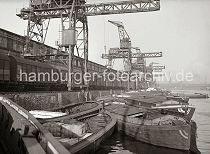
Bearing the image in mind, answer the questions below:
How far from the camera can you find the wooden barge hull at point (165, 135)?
12164mm

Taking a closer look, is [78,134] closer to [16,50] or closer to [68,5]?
[68,5]

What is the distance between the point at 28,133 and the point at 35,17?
26.4 metres

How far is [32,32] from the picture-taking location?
3092cm

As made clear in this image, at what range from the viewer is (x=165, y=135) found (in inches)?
502

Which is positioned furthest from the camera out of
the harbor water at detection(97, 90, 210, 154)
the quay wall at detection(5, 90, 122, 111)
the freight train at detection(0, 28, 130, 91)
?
the freight train at detection(0, 28, 130, 91)

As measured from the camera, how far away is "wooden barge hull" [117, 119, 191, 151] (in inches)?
→ 479

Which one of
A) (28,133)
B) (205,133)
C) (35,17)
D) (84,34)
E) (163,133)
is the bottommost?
(205,133)

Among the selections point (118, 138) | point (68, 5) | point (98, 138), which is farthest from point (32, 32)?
point (98, 138)

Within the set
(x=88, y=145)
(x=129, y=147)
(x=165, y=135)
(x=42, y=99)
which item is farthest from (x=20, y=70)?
(x=165, y=135)

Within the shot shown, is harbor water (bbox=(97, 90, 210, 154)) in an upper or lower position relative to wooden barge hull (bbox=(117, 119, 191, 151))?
lower

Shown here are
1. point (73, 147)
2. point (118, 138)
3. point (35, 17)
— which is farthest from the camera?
point (35, 17)

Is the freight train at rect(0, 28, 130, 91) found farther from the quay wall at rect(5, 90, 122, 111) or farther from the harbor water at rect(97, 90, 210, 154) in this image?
the harbor water at rect(97, 90, 210, 154)

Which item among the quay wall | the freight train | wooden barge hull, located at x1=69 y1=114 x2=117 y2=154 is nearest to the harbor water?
wooden barge hull, located at x1=69 y1=114 x2=117 y2=154

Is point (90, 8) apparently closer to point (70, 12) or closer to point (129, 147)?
point (70, 12)
